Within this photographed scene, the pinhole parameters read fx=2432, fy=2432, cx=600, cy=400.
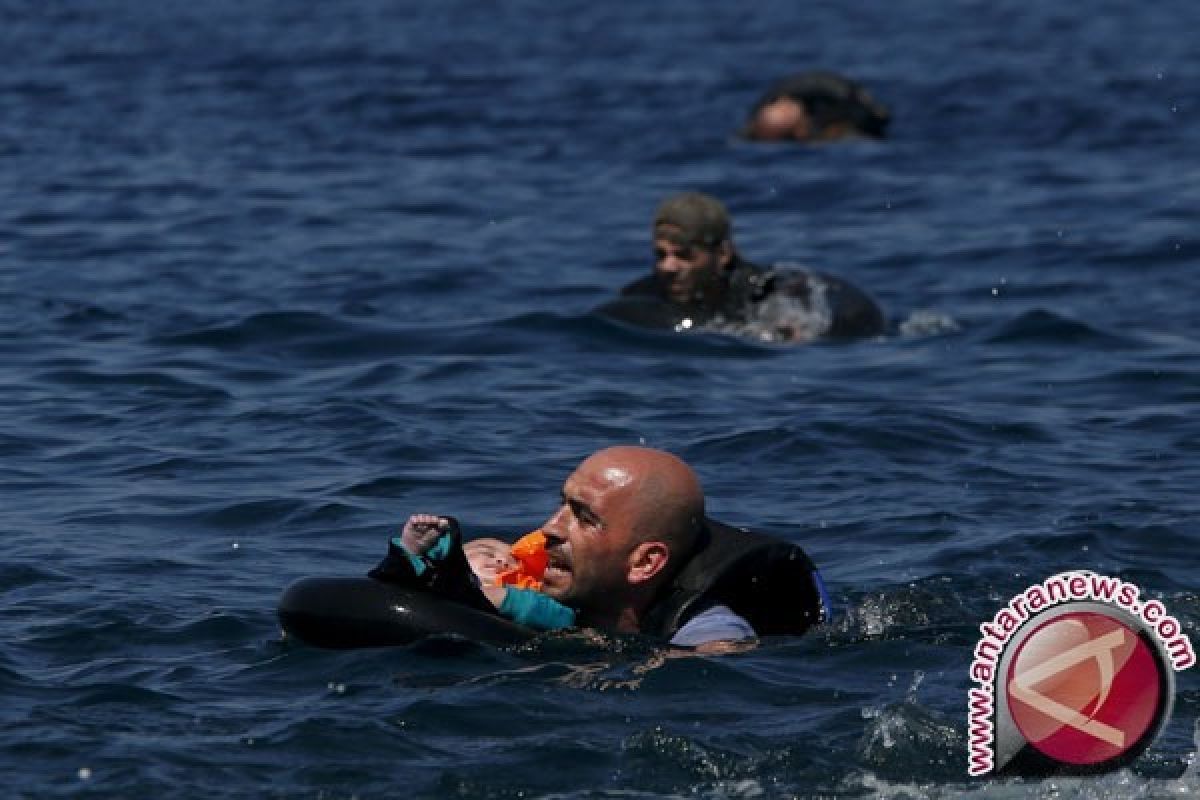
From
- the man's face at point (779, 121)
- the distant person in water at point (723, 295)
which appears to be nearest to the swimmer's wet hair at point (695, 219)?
the distant person in water at point (723, 295)

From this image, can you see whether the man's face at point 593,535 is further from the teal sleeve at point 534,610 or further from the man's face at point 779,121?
the man's face at point 779,121

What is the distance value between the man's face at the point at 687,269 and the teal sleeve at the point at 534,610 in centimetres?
775

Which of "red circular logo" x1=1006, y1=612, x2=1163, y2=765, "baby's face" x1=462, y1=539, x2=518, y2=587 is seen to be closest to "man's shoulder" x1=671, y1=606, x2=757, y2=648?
"baby's face" x1=462, y1=539, x2=518, y2=587

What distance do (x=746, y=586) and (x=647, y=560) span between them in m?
0.45

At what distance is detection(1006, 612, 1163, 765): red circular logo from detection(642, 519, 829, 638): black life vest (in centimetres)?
235

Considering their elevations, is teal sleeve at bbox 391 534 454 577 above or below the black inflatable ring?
above

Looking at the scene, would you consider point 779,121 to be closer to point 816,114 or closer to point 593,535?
point 816,114

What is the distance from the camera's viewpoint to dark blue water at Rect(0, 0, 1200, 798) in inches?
363

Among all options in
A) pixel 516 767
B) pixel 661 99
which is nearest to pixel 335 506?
pixel 516 767

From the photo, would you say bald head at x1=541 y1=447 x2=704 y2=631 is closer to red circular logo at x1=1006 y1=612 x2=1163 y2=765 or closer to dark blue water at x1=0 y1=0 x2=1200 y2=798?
dark blue water at x1=0 y1=0 x2=1200 y2=798

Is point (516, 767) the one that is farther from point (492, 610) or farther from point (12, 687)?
point (12, 687)

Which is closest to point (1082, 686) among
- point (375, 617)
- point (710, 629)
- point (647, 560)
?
point (710, 629)

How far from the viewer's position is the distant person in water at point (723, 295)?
17656mm

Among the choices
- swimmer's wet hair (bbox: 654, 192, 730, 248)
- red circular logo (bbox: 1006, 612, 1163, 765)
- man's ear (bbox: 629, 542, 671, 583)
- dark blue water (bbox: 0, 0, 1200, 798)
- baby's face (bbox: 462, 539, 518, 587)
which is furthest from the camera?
swimmer's wet hair (bbox: 654, 192, 730, 248)
